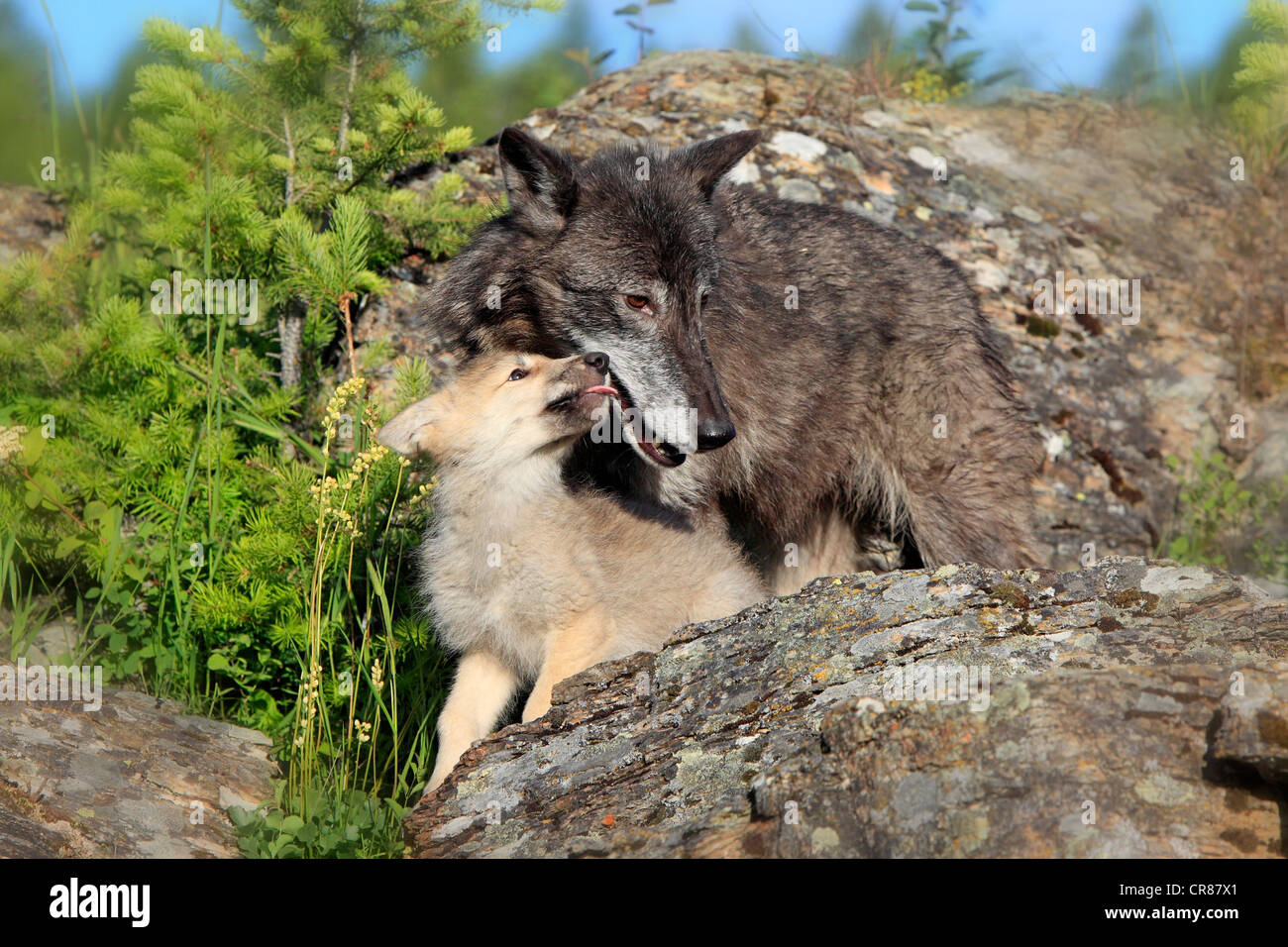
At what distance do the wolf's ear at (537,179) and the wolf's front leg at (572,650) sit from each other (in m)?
1.67

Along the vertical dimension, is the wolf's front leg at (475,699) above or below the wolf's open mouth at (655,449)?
below

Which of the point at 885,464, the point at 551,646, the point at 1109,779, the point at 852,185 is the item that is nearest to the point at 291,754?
the point at 551,646

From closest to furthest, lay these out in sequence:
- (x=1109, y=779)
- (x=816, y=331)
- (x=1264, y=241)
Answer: (x=1109, y=779) < (x=816, y=331) < (x=1264, y=241)

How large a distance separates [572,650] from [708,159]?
2.28 metres

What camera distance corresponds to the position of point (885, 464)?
550cm

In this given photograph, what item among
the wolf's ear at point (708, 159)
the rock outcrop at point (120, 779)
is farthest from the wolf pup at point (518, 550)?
the wolf's ear at point (708, 159)

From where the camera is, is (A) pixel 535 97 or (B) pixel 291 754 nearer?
(B) pixel 291 754

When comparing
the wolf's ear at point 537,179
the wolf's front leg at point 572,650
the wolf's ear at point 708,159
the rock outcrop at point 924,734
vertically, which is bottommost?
the rock outcrop at point 924,734

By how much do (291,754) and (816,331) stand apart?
9.58 feet

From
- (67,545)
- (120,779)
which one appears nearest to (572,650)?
(120,779)

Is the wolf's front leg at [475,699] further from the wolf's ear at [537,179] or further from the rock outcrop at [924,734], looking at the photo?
the wolf's ear at [537,179]

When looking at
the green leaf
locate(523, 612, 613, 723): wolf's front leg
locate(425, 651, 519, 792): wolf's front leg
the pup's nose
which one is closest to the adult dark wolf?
the pup's nose

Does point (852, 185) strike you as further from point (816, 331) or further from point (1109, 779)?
point (1109, 779)

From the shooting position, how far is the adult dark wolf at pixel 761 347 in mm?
4414
